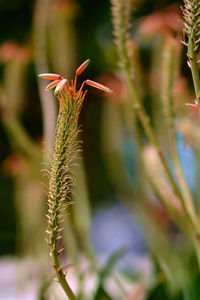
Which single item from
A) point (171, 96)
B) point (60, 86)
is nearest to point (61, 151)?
point (60, 86)

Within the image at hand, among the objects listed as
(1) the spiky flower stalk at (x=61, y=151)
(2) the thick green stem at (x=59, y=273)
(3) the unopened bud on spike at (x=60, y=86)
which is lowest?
(2) the thick green stem at (x=59, y=273)

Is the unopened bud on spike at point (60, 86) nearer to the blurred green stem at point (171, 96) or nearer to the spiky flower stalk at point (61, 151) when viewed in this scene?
the spiky flower stalk at point (61, 151)

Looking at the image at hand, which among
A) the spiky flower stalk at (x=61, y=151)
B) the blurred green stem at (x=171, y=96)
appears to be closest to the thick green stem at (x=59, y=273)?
the spiky flower stalk at (x=61, y=151)

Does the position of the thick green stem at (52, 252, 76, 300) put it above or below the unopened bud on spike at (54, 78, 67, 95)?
below

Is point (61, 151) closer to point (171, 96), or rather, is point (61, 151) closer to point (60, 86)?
point (60, 86)

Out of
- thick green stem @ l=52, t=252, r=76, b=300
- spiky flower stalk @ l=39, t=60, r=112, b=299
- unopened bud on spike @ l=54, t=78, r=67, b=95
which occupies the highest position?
unopened bud on spike @ l=54, t=78, r=67, b=95

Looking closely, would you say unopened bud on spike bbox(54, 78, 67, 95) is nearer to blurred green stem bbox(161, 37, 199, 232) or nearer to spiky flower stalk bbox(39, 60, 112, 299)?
spiky flower stalk bbox(39, 60, 112, 299)

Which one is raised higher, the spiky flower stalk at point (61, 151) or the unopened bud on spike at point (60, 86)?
the unopened bud on spike at point (60, 86)

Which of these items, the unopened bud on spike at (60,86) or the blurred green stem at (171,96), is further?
the blurred green stem at (171,96)

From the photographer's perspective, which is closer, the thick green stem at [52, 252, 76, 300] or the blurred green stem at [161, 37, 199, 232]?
the thick green stem at [52, 252, 76, 300]

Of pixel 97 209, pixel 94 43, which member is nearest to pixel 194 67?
pixel 94 43

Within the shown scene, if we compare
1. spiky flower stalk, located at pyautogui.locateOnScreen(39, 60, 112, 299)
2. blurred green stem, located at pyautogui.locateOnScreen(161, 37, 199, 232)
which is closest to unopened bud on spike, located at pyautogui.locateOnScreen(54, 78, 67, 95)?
spiky flower stalk, located at pyautogui.locateOnScreen(39, 60, 112, 299)

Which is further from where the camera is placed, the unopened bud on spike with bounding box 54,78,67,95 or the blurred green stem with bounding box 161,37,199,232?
the blurred green stem with bounding box 161,37,199,232

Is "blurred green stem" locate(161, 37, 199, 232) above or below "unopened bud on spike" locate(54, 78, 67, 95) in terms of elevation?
below
